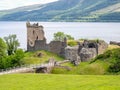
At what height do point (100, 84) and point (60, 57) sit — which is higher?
point (100, 84)

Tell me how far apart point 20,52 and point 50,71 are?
21.3m

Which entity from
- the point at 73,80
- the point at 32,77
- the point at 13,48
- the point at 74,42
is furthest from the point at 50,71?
the point at 13,48

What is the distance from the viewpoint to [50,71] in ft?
198

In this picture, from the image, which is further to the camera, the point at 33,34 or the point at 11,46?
the point at 11,46

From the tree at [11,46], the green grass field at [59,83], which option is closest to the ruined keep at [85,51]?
the tree at [11,46]

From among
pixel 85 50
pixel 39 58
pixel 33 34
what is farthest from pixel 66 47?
pixel 33 34

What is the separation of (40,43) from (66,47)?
28.6 ft

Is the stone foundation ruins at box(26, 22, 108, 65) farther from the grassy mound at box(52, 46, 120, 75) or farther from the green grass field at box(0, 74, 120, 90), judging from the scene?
the green grass field at box(0, 74, 120, 90)

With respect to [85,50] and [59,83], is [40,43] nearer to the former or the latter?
[85,50]

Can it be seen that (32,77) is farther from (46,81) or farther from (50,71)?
(50,71)

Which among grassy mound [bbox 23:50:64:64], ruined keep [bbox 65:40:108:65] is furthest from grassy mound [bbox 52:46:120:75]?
grassy mound [bbox 23:50:64:64]

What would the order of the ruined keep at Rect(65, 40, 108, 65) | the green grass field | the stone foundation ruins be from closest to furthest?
the green grass field → the ruined keep at Rect(65, 40, 108, 65) → the stone foundation ruins

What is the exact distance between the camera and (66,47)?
8725 centimetres

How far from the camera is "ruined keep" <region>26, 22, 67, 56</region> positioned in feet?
295
